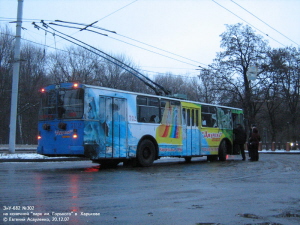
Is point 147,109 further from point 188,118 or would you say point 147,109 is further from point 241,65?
point 241,65

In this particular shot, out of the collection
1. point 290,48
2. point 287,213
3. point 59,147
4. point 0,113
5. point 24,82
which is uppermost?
point 290,48

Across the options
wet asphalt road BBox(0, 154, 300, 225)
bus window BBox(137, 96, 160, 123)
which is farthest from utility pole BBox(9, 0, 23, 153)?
wet asphalt road BBox(0, 154, 300, 225)

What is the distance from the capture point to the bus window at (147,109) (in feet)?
52.3

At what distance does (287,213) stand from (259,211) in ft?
1.33

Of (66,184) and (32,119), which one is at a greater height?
(32,119)

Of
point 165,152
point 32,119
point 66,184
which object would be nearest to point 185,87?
point 32,119

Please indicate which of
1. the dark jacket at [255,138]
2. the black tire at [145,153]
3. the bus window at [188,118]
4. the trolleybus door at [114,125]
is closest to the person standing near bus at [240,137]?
the dark jacket at [255,138]

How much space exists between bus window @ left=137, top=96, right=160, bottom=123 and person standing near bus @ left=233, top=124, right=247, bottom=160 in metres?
6.63

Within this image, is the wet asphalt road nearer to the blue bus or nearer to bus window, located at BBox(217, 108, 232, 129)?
the blue bus

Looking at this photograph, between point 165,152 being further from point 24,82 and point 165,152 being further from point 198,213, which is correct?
point 24,82

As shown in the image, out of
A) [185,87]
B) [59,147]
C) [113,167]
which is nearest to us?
[59,147]

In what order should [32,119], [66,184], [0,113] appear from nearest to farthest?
1. [66,184]
2. [0,113]
3. [32,119]

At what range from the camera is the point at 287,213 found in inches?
241

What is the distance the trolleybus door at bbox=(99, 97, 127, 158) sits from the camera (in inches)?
559
